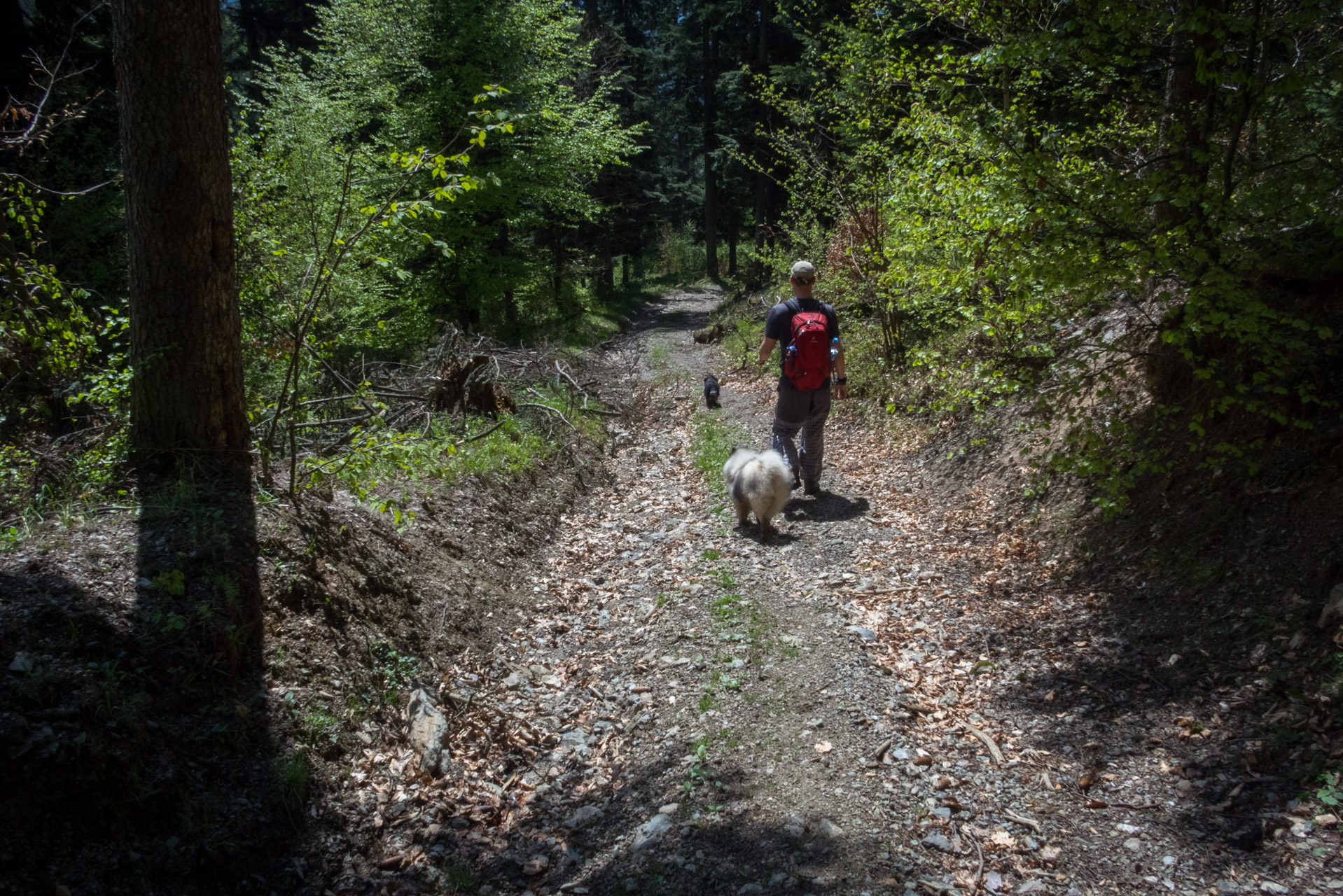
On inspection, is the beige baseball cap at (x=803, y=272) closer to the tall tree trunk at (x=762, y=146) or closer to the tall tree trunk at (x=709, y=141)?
the tall tree trunk at (x=762, y=146)

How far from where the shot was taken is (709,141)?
35.9m

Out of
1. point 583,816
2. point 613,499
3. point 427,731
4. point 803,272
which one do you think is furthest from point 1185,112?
point 613,499

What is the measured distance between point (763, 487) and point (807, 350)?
1.66 m

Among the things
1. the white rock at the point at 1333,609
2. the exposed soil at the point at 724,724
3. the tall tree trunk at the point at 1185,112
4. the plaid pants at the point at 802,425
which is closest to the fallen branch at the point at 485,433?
the exposed soil at the point at 724,724

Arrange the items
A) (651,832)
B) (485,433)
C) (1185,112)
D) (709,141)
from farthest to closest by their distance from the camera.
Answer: (709,141)
(485,433)
(1185,112)
(651,832)

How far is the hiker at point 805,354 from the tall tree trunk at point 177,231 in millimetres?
4892

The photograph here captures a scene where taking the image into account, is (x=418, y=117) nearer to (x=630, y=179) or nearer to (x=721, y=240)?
(x=630, y=179)

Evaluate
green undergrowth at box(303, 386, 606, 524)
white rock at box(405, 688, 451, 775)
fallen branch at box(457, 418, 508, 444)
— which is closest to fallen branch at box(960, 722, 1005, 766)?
white rock at box(405, 688, 451, 775)

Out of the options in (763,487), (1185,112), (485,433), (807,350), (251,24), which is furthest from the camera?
(251,24)

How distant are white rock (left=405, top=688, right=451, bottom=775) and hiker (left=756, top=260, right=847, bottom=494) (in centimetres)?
463

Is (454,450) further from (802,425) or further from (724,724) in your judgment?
(802,425)

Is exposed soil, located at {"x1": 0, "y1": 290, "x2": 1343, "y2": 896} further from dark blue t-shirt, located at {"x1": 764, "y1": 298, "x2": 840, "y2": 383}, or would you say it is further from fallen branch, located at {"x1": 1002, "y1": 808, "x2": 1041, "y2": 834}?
dark blue t-shirt, located at {"x1": 764, "y1": 298, "x2": 840, "y2": 383}

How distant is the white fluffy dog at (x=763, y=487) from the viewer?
7.28 metres

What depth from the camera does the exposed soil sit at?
10.9 feet
